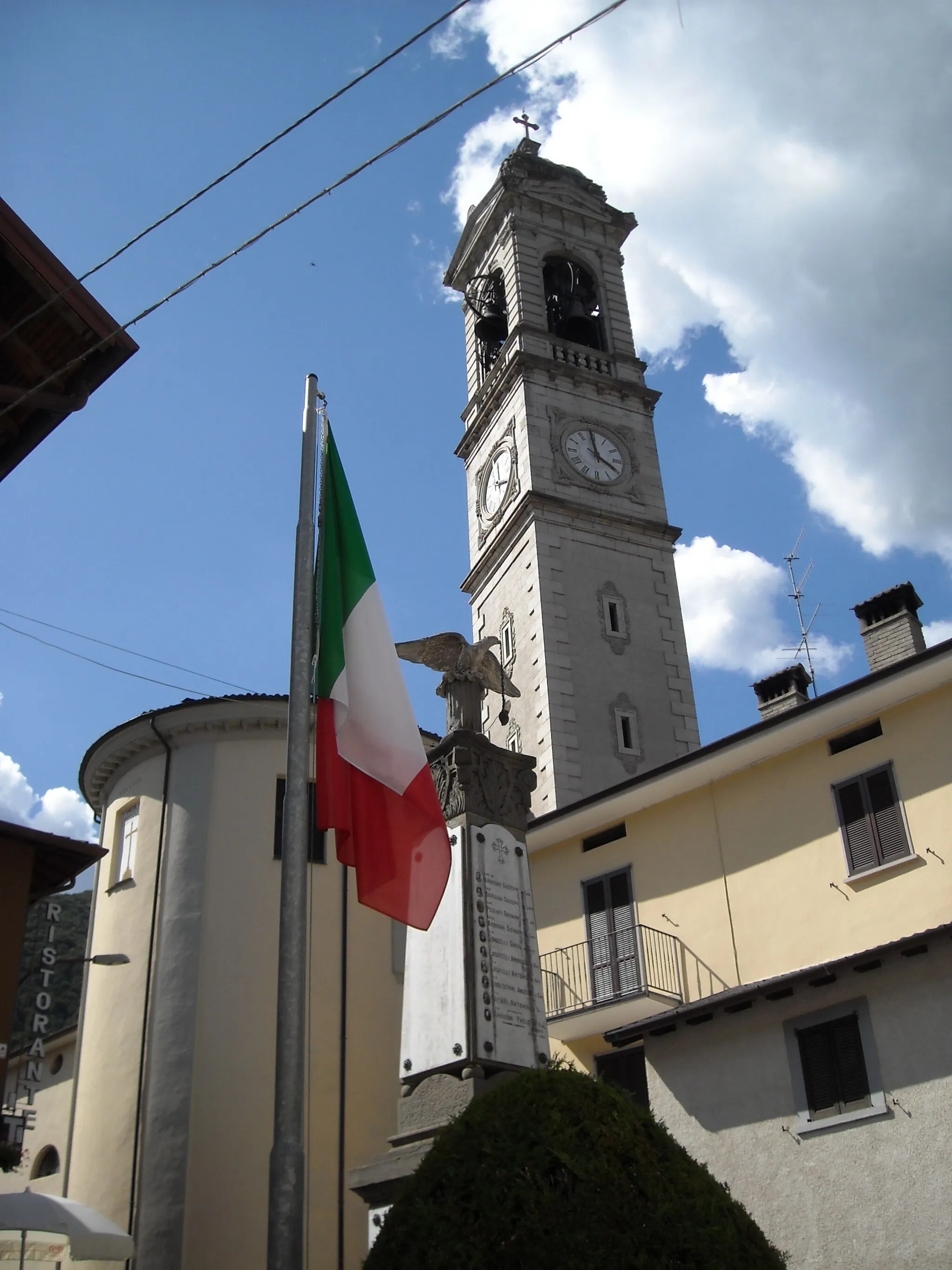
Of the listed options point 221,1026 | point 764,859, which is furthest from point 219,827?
point 764,859

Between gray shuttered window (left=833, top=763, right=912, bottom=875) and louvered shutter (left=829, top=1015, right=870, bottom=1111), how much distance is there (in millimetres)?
2631

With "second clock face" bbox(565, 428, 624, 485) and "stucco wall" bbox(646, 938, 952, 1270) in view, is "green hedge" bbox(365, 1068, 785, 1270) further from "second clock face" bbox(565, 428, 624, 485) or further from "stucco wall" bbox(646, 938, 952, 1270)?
"second clock face" bbox(565, 428, 624, 485)

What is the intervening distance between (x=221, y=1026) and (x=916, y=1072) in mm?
9887

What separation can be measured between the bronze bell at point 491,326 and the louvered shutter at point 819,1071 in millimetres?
34281

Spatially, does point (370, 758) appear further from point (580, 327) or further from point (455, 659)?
point (580, 327)

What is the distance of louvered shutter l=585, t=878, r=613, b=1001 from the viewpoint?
64.6ft

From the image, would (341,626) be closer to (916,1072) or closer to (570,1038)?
(916,1072)

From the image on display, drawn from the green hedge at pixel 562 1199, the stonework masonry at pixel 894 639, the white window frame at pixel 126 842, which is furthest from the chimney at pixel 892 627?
the green hedge at pixel 562 1199

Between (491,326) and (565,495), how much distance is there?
413 inches

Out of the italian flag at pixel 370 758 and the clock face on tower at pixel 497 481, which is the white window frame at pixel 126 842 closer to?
the italian flag at pixel 370 758

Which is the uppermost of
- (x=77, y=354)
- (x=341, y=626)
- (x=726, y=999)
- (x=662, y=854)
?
(x=77, y=354)

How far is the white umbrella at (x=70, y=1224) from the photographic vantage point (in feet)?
48.4

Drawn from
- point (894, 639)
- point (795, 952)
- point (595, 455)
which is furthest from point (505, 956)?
point (595, 455)

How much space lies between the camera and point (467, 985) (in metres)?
11.1
